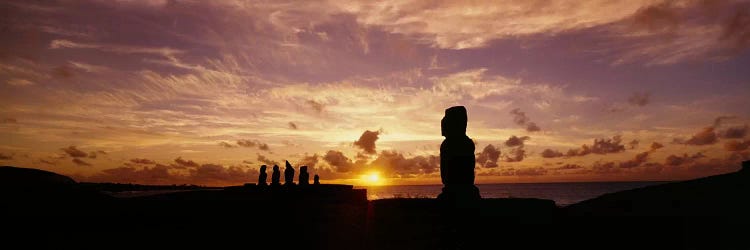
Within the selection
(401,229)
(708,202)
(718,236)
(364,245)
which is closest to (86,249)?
(364,245)

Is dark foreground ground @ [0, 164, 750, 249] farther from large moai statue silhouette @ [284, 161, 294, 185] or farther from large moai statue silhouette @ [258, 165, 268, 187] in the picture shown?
large moai statue silhouette @ [258, 165, 268, 187]

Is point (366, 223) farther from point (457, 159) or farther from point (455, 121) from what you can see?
point (455, 121)

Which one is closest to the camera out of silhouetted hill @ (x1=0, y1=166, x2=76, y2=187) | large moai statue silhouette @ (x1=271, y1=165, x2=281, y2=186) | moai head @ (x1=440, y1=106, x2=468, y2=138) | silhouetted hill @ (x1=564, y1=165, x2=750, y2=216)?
silhouetted hill @ (x1=564, y1=165, x2=750, y2=216)

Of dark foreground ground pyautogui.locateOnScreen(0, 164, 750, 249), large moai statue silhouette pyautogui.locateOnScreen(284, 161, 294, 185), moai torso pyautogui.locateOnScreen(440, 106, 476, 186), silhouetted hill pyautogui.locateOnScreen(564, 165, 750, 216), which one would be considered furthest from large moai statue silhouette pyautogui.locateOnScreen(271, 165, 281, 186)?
silhouetted hill pyautogui.locateOnScreen(564, 165, 750, 216)

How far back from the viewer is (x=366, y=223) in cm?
1175

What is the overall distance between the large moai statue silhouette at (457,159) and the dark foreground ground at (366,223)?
2.21 ft

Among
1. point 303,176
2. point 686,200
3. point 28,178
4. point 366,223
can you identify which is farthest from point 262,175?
point 686,200

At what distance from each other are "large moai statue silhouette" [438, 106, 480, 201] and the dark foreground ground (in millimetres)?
672

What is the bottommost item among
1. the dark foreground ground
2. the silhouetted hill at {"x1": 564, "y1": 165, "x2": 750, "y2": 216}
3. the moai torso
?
the dark foreground ground

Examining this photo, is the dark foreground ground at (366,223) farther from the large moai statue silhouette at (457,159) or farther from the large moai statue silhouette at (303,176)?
the large moai statue silhouette at (303,176)

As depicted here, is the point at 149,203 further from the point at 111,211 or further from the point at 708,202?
the point at 708,202

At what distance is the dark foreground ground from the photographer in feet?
32.9

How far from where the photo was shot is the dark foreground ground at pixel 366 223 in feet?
32.9

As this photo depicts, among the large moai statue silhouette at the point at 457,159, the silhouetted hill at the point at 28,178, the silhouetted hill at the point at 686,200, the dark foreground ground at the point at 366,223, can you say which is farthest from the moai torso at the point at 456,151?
the silhouetted hill at the point at 28,178
